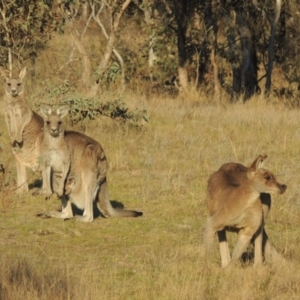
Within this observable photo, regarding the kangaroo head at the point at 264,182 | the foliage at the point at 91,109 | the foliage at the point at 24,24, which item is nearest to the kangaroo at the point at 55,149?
the kangaroo head at the point at 264,182

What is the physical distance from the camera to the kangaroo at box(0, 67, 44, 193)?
10031 mm

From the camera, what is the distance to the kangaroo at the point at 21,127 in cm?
1003

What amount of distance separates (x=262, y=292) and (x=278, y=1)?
514 inches

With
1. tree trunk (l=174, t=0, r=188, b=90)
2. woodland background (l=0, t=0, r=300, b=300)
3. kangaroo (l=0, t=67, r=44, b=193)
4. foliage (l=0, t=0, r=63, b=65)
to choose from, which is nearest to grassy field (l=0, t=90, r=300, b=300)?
woodland background (l=0, t=0, r=300, b=300)

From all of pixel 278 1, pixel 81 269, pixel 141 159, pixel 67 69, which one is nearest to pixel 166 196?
pixel 141 159

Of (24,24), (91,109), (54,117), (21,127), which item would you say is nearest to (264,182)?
(54,117)

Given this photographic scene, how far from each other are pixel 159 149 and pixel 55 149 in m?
3.53

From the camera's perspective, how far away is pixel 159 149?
39.8 feet

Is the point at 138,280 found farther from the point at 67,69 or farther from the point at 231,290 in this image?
the point at 67,69

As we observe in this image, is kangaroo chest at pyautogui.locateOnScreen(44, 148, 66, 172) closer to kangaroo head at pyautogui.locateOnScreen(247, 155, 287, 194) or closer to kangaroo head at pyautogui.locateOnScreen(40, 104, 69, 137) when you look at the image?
kangaroo head at pyautogui.locateOnScreen(40, 104, 69, 137)

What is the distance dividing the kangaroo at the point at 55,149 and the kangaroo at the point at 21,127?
1.07m

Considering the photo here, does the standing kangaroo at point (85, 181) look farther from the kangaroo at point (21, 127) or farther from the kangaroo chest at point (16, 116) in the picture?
the kangaroo chest at point (16, 116)

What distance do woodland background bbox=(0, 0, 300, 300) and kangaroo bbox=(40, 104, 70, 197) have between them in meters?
0.42

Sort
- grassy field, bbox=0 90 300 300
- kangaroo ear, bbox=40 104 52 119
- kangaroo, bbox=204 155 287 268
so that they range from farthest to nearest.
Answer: kangaroo ear, bbox=40 104 52 119, kangaroo, bbox=204 155 287 268, grassy field, bbox=0 90 300 300
